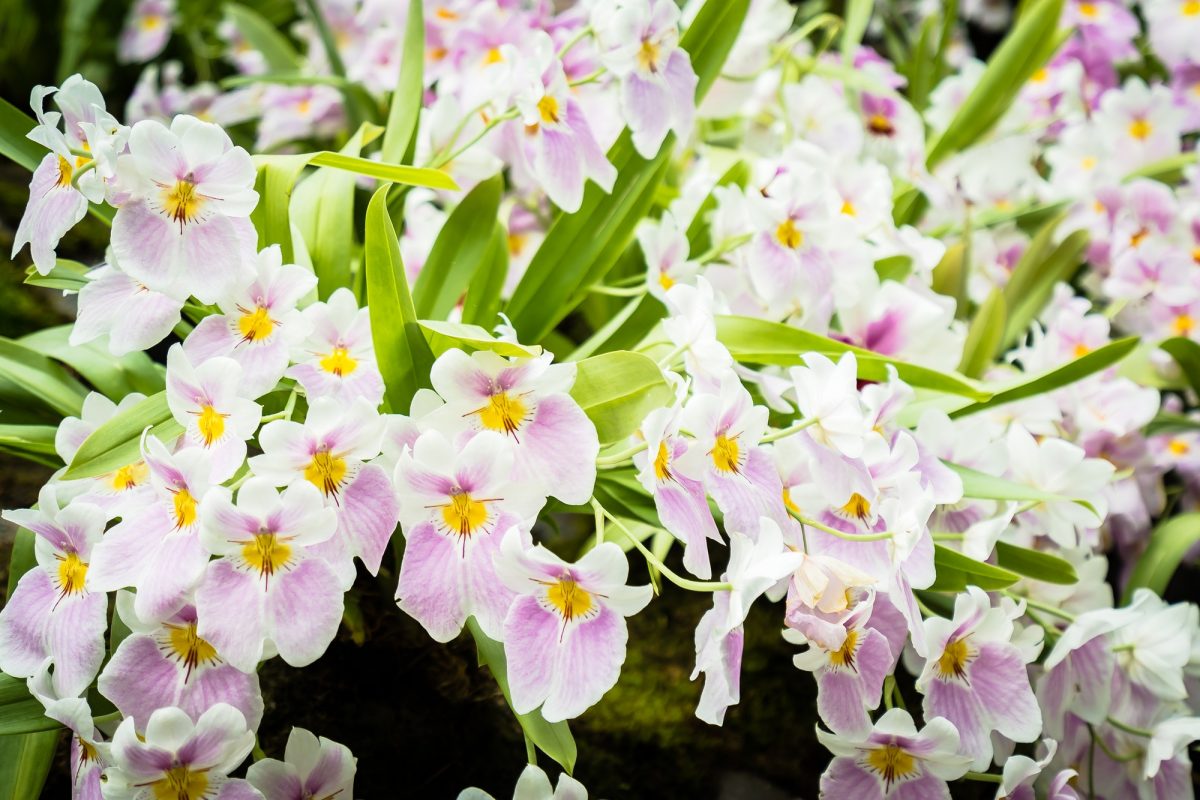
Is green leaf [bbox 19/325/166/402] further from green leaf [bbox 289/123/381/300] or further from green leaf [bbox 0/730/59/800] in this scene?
green leaf [bbox 0/730/59/800]

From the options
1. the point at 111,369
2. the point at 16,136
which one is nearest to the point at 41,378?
the point at 111,369

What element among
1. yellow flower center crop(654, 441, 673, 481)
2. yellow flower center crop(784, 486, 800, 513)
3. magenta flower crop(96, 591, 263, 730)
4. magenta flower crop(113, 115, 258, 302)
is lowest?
magenta flower crop(96, 591, 263, 730)

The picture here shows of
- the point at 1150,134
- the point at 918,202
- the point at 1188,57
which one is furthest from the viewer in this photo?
the point at 1188,57

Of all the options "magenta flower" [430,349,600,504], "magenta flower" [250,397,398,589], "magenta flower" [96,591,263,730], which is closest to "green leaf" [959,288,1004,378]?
"magenta flower" [430,349,600,504]

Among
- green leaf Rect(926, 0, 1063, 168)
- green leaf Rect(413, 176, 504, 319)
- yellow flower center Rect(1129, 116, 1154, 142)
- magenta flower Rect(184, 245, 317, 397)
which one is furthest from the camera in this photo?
yellow flower center Rect(1129, 116, 1154, 142)

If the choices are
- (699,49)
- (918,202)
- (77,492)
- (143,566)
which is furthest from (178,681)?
(918,202)

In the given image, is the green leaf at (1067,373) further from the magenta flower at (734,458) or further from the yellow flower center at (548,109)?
the yellow flower center at (548,109)

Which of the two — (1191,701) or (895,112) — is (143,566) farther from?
(895,112)
